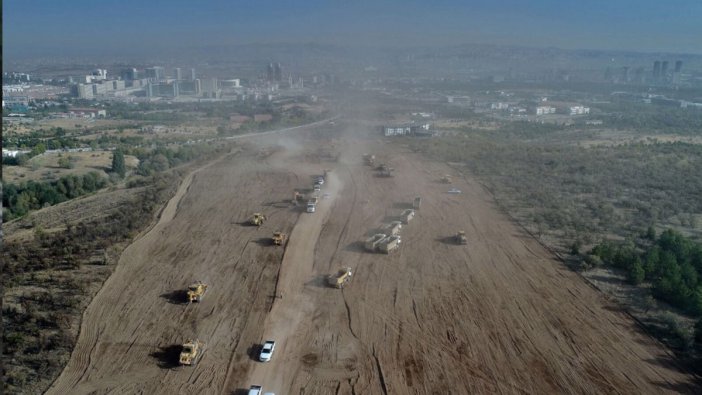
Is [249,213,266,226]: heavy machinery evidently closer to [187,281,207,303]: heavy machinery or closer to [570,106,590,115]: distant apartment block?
[187,281,207,303]: heavy machinery

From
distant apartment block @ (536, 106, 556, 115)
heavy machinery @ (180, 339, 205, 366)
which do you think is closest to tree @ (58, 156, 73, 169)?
heavy machinery @ (180, 339, 205, 366)

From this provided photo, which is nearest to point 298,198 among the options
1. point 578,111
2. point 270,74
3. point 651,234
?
point 651,234

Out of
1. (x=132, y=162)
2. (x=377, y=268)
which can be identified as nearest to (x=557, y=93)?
(x=132, y=162)

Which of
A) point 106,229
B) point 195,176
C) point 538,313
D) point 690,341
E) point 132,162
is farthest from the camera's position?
point 132,162

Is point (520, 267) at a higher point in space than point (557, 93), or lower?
lower

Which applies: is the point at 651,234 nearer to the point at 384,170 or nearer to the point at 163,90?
the point at 384,170

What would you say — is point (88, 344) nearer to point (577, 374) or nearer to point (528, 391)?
point (528, 391)
